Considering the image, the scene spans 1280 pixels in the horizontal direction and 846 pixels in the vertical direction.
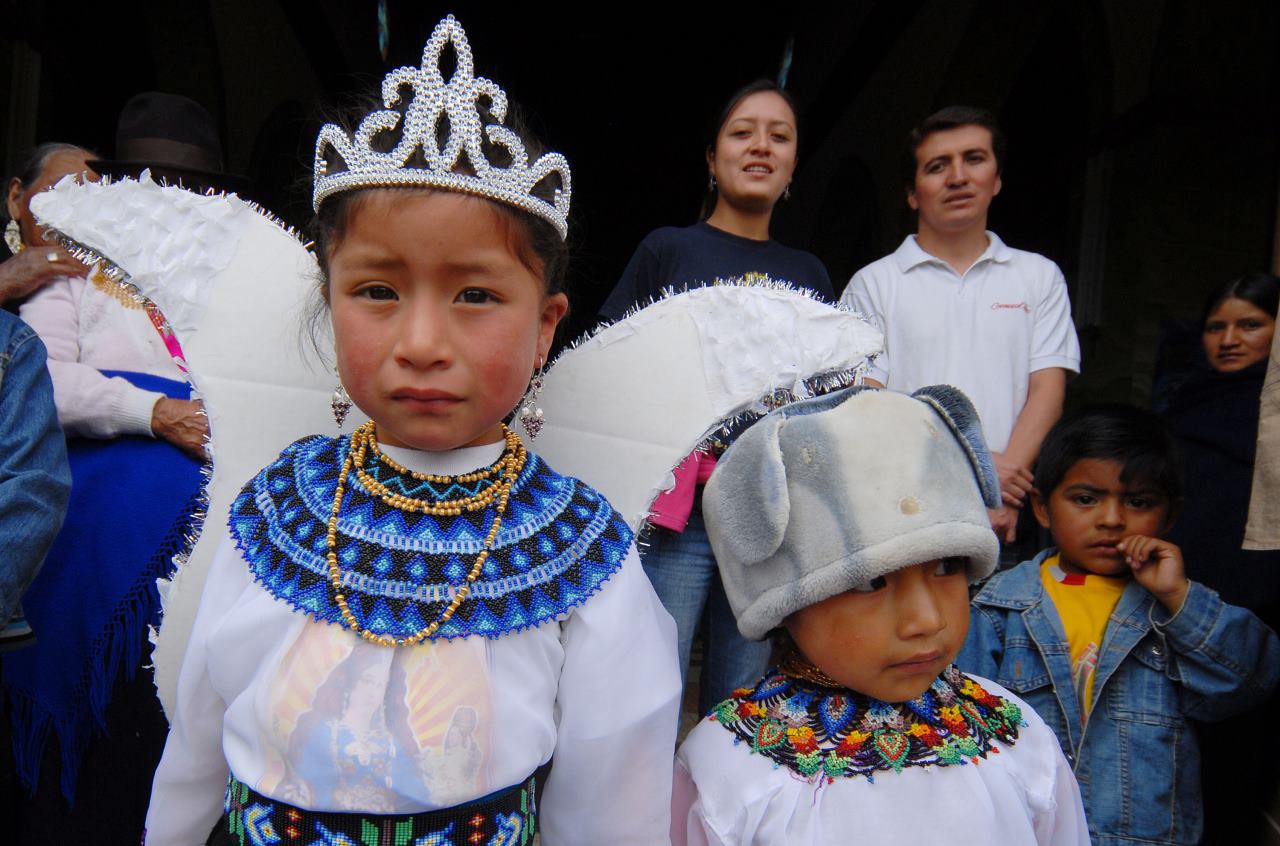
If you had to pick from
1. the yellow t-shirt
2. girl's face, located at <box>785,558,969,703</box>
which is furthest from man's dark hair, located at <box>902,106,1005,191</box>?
girl's face, located at <box>785,558,969,703</box>

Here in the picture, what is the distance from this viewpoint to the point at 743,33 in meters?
6.36

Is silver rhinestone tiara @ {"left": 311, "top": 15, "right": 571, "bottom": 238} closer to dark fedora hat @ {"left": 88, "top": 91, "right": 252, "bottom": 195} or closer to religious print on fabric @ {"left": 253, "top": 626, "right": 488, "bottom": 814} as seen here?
religious print on fabric @ {"left": 253, "top": 626, "right": 488, "bottom": 814}

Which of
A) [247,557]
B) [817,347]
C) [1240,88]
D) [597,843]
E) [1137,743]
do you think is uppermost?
[1240,88]

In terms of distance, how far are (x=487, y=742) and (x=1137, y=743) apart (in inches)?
52.1

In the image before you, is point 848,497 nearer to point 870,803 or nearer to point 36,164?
point 870,803

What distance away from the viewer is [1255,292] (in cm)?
246

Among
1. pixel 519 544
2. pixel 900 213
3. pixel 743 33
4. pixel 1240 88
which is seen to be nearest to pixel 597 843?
pixel 519 544

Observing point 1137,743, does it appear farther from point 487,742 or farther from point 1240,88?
point 1240,88

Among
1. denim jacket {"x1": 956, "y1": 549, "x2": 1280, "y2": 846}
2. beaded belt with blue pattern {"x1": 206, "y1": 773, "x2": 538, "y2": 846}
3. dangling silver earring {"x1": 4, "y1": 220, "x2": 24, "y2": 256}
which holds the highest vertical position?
dangling silver earring {"x1": 4, "y1": 220, "x2": 24, "y2": 256}

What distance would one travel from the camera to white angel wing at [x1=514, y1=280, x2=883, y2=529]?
1258 millimetres

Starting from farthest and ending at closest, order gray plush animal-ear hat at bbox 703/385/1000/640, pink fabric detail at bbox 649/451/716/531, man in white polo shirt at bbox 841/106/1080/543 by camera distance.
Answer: man in white polo shirt at bbox 841/106/1080/543
pink fabric detail at bbox 649/451/716/531
gray plush animal-ear hat at bbox 703/385/1000/640

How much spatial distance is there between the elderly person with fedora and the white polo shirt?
1557mm

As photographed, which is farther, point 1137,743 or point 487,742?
point 1137,743

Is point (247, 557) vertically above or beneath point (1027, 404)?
above
